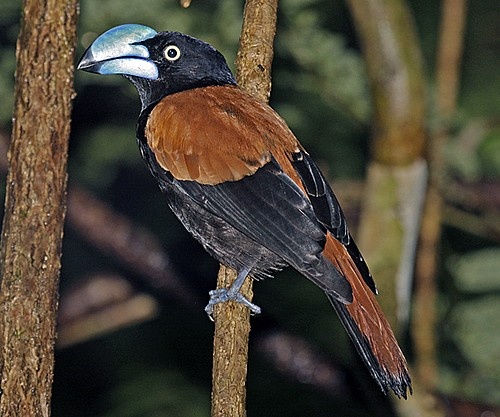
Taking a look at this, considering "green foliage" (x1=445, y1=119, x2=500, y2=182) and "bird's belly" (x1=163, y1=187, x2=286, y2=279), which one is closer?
"bird's belly" (x1=163, y1=187, x2=286, y2=279)

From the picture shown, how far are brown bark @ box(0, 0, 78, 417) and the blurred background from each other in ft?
4.88

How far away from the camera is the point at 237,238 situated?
3260 millimetres

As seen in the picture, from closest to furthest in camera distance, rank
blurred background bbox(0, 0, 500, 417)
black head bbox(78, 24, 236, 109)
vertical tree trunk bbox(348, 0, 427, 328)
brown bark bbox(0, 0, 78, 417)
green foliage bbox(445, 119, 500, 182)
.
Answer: brown bark bbox(0, 0, 78, 417), black head bbox(78, 24, 236, 109), vertical tree trunk bbox(348, 0, 427, 328), blurred background bbox(0, 0, 500, 417), green foliage bbox(445, 119, 500, 182)

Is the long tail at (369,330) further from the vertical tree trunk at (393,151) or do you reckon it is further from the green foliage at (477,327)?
the green foliage at (477,327)

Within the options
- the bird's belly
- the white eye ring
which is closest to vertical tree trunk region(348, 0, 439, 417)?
the white eye ring

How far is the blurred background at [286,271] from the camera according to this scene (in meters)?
4.42

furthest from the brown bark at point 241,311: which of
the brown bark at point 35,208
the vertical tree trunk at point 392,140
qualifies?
the vertical tree trunk at point 392,140

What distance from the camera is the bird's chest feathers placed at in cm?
314

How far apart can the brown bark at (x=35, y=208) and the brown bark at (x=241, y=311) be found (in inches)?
19.4

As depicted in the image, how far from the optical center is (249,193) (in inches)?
122

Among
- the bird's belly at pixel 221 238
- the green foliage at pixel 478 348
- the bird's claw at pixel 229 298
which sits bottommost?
the green foliage at pixel 478 348

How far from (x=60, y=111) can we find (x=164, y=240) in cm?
300

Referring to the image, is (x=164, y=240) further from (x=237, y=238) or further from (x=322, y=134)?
(x=237, y=238)

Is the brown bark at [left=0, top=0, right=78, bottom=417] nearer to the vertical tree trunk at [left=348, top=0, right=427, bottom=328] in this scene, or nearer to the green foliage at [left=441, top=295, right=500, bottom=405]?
the vertical tree trunk at [left=348, top=0, right=427, bottom=328]
